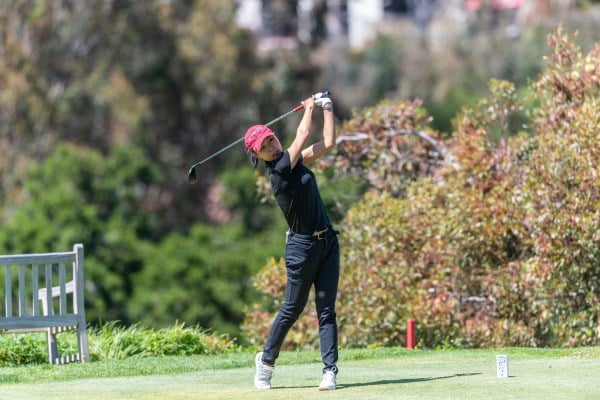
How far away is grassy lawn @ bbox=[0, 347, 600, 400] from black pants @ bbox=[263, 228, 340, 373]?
307 mm

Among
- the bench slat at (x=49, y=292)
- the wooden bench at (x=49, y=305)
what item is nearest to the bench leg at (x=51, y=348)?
the wooden bench at (x=49, y=305)

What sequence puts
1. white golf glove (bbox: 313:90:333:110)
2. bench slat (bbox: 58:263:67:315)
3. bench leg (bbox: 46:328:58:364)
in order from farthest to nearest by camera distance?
1. bench leg (bbox: 46:328:58:364)
2. bench slat (bbox: 58:263:67:315)
3. white golf glove (bbox: 313:90:333:110)

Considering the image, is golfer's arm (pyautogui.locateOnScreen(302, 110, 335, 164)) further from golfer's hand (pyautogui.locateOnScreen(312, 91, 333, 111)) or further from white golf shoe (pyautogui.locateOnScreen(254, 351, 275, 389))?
white golf shoe (pyautogui.locateOnScreen(254, 351, 275, 389))

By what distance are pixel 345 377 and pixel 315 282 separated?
3.14ft

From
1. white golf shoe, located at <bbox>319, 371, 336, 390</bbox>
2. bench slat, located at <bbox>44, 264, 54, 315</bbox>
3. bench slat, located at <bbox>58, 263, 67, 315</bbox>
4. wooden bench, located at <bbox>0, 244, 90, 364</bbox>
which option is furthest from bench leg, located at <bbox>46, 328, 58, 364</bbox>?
white golf shoe, located at <bbox>319, 371, 336, 390</bbox>

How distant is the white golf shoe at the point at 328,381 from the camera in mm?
8602

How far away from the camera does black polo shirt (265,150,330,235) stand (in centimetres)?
867

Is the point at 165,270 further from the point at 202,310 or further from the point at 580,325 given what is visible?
the point at 580,325

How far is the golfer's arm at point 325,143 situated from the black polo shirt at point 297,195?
0.09 metres

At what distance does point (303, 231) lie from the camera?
8.79 m

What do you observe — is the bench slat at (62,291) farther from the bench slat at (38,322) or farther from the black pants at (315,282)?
the black pants at (315,282)

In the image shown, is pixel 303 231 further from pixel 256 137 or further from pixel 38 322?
pixel 38 322

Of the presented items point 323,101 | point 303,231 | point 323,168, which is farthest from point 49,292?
point 323,168

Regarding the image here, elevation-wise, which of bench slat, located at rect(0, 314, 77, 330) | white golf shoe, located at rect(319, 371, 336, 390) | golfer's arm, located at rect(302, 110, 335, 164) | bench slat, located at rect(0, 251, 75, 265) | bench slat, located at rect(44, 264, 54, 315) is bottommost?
white golf shoe, located at rect(319, 371, 336, 390)
